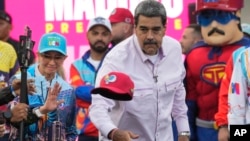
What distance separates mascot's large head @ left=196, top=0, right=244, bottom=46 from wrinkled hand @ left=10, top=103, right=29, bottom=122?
1.76m

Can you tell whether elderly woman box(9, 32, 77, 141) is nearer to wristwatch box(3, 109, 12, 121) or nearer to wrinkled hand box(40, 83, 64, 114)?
wrinkled hand box(40, 83, 64, 114)

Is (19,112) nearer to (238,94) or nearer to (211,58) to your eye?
(238,94)

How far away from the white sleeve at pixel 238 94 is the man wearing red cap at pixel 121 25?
6.07ft

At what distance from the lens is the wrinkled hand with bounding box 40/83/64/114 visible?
4.04 meters

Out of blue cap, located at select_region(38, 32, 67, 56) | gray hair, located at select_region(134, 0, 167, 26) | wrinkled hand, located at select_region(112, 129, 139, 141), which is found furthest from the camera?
blue cap, located at select_region(38, 32, 67, 56)

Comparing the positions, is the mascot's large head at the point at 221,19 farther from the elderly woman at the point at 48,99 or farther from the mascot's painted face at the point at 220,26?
the elderly woman at the point at 48,99

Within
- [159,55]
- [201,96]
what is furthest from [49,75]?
[201,96]

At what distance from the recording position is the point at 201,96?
506 cm

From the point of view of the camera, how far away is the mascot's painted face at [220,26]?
4.98m

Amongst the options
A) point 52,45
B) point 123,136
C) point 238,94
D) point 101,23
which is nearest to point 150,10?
point 238,94

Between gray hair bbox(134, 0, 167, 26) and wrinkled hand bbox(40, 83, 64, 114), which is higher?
gray hair bbox(134, 0, 167, 26)

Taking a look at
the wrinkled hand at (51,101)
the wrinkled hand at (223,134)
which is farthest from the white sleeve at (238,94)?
the wrinkled hand at (51,101)

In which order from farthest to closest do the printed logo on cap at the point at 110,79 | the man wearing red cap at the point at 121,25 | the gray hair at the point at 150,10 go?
the man wearing red cap at the point at 121,25 < the gray hair at the point at 150,10 < the printed logo on cap at the point at 110,79

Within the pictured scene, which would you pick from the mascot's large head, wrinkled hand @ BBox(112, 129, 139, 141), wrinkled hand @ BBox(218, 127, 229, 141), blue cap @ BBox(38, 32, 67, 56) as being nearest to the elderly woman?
blue cap @ BBox(38, 32, 67, 56)
